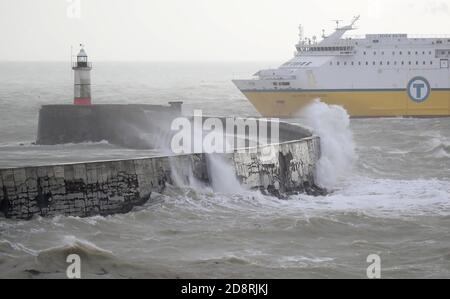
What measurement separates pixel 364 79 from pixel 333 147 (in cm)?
1851

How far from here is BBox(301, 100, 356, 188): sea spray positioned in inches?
831

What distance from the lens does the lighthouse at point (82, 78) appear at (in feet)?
84.4

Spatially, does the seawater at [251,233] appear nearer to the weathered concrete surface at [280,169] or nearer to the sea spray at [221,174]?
the sea spray at [221,174]

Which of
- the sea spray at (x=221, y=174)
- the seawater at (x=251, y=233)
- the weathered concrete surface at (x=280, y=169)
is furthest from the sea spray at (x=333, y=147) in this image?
the sea spray at (x=221, y=174)

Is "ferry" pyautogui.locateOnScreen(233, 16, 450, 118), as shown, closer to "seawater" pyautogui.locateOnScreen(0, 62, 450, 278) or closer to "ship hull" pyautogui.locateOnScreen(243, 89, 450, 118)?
"ship hull" pyautogui.locateOnScreen(243, 89, 450, 118)

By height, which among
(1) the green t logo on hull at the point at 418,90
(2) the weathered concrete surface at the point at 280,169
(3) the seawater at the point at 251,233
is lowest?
(3) the seawater at the point at 251,233

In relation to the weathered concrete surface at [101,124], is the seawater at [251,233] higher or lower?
lower

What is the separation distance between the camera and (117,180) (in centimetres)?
1526

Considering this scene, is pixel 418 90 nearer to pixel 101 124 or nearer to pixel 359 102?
pixel 359 102

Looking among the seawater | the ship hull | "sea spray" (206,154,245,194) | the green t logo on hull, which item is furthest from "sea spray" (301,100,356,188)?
the green t logo on hull

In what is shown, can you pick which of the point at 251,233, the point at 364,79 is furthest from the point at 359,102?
the point at 251,233

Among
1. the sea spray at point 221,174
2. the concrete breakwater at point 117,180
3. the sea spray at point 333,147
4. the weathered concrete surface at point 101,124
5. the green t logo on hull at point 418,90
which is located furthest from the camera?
the green t logo on hull at point 418,90
